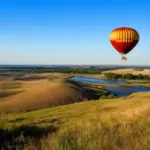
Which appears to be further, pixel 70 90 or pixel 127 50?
pixel 70 90

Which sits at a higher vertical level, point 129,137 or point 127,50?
point 127,50

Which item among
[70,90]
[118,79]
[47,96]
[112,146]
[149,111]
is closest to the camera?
[112,146]

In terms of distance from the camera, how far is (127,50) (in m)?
29.2

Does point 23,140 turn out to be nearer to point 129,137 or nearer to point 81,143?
point 81,143

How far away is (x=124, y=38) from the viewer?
1077 inches

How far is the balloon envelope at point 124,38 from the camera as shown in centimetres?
2719

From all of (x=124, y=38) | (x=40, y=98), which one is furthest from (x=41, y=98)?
(x=124, y=38)

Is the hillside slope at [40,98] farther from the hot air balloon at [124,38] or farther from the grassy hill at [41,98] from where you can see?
the hot air balloon at [124,38]

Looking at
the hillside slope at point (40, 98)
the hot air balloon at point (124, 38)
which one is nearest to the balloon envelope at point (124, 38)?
the hot air balloon at point (124, 38)

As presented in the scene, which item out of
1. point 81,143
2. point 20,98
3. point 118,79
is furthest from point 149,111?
point 118,79

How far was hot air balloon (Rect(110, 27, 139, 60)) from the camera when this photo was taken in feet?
89.2

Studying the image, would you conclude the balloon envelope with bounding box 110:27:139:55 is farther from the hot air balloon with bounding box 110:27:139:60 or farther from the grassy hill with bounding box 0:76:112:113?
the grassy hill with bounding box 0:76:112:113

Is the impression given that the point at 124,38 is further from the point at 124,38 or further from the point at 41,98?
the point at 41,98

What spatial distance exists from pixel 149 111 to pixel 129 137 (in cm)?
726
